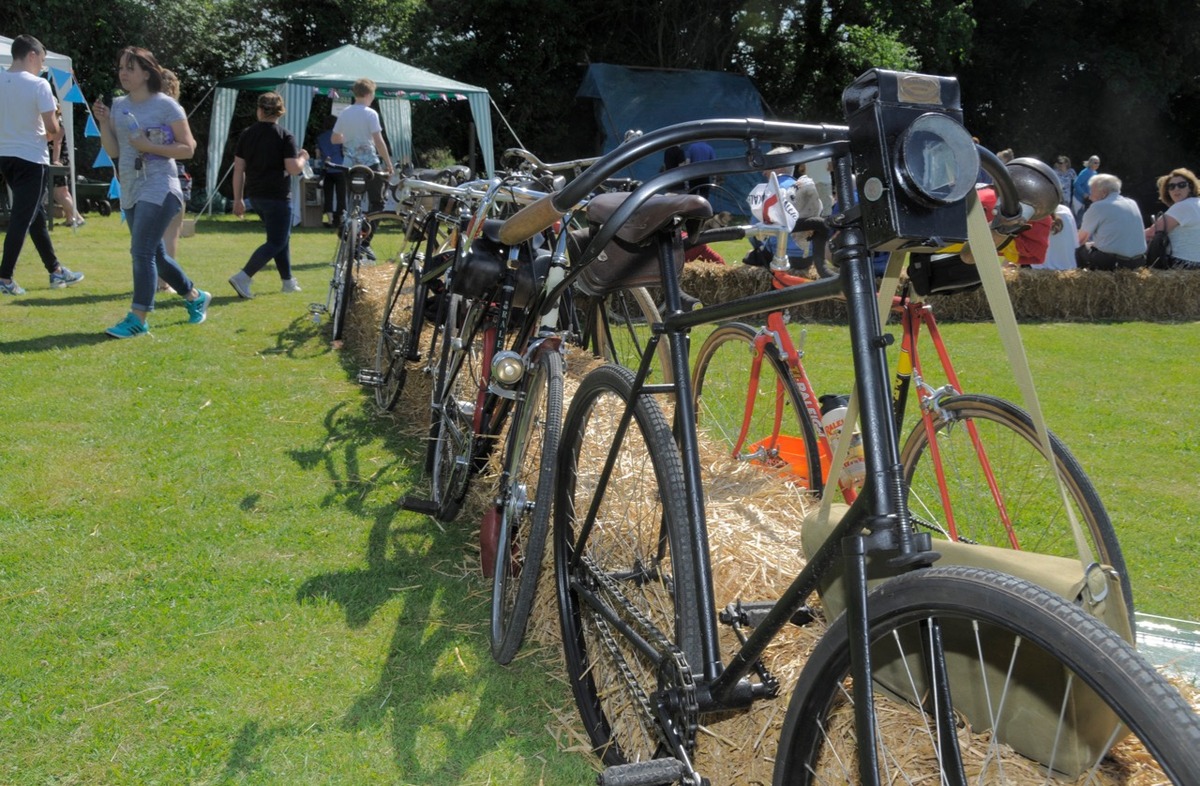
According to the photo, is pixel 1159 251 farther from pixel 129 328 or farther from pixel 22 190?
pixel 22 190

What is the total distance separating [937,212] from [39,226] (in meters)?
10.3

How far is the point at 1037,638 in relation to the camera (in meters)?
1.18

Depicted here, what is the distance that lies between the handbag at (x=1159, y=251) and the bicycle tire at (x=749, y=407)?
1052 centimetres

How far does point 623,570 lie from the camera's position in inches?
101

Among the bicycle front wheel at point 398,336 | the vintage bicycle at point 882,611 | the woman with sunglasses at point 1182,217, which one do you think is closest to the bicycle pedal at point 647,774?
the vintage bicycle at point 882,611

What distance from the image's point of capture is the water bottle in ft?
11.3

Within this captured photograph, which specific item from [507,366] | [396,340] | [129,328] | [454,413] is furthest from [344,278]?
[507,366]

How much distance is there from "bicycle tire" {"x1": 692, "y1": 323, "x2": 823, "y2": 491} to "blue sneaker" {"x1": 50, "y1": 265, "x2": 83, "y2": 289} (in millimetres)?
8274

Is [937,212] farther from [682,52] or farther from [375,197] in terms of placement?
[682,52]

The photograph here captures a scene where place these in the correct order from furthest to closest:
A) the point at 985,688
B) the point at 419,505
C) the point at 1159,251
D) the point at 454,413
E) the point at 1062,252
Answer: the point at 1159,251
the point at 1062,252
the point at 454,413
the point at 419,505
the point at 985,688

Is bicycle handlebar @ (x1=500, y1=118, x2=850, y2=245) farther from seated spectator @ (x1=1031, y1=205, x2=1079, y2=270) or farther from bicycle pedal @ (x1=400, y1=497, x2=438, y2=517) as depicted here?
seated spectator @ (x1=1031, y1=205, x2=1079, y2=270)

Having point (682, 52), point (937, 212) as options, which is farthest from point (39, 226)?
point (682, 52)

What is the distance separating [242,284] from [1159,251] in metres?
11.5

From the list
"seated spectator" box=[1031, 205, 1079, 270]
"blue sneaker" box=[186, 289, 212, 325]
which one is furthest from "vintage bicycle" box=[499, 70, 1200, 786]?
"seated spectator" box=[1031, 205, 1079, 270]
